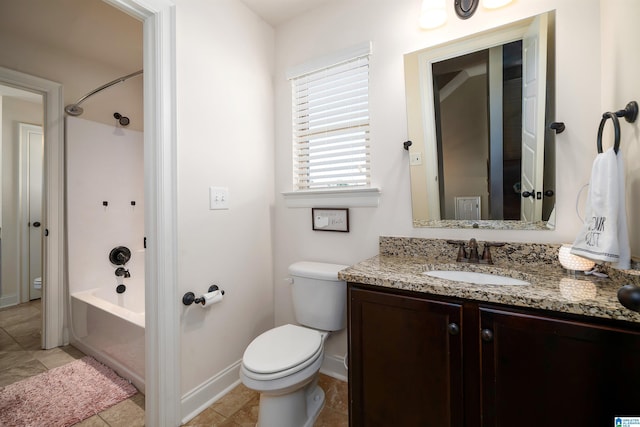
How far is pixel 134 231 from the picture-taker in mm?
2490

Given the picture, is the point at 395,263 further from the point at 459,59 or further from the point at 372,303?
the point at 459,59

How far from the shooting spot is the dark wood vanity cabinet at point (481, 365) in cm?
76

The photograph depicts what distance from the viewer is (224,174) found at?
5.42ft

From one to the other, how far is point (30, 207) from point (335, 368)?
410 centimetres

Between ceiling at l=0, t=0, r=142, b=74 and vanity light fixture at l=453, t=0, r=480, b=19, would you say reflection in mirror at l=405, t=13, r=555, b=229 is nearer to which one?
vanity light fixture at l=453, t=0, r=480, b=19

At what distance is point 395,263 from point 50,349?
2.79 m

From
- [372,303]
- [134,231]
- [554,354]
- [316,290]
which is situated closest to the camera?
[554,354]

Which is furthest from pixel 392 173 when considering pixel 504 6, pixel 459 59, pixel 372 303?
pixel 504 6

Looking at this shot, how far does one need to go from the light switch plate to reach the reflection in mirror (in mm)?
1139

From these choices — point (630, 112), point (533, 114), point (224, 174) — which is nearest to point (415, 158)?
point (533, 114)

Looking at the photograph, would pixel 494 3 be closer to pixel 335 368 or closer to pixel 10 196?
pixel 335 368

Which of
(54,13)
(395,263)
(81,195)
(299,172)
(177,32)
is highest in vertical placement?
(54,13)

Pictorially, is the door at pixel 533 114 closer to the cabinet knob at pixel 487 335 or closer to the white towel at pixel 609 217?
the white towel at pixel 609 217

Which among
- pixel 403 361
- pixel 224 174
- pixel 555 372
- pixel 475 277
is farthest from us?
pixel 224 174
